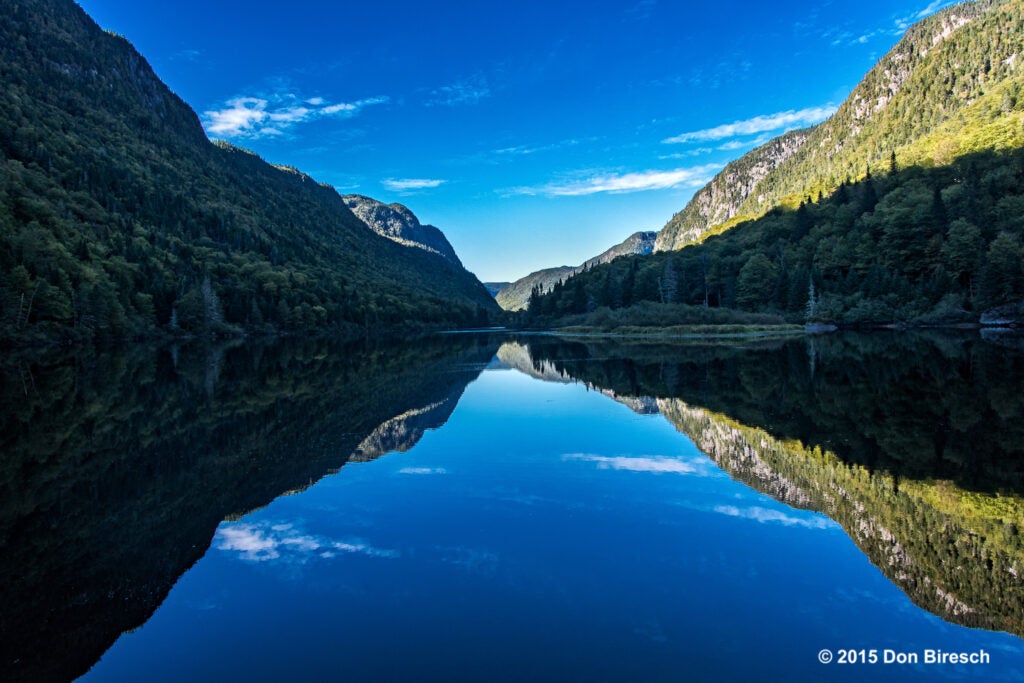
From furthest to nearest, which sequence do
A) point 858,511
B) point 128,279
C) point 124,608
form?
point 128,279 < point 858,511 < point 124,608

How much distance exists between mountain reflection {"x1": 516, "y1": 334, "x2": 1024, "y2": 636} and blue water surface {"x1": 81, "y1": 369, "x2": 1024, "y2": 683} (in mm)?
642

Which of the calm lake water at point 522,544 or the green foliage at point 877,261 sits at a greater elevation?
the green foliage at point 877,261

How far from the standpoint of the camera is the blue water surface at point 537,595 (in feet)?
19.3

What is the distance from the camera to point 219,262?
132 meters

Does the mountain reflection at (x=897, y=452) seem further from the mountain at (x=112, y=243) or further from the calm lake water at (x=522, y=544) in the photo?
the mountain at (x=112, y=243)

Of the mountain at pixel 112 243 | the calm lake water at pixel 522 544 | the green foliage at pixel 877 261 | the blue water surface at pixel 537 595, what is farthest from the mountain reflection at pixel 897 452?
the mountain at pixel 112 243

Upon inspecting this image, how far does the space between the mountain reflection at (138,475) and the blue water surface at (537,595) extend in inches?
23.6

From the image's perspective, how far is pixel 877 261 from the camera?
3752 inches

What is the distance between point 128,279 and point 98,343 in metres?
18.7

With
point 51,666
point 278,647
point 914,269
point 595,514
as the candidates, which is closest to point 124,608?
point 51,666

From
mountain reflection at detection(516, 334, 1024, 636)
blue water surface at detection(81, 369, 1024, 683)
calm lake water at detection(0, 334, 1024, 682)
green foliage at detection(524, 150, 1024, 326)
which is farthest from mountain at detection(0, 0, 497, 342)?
mountain reflection at detection(516, 334, 1024, 636)

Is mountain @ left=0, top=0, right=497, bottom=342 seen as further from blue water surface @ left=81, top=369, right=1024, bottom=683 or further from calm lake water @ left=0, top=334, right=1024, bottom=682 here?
blue water surface @ left=81, top=369, right=1024, bottom=683

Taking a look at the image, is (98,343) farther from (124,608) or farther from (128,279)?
(124,608)

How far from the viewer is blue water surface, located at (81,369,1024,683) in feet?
19.3
